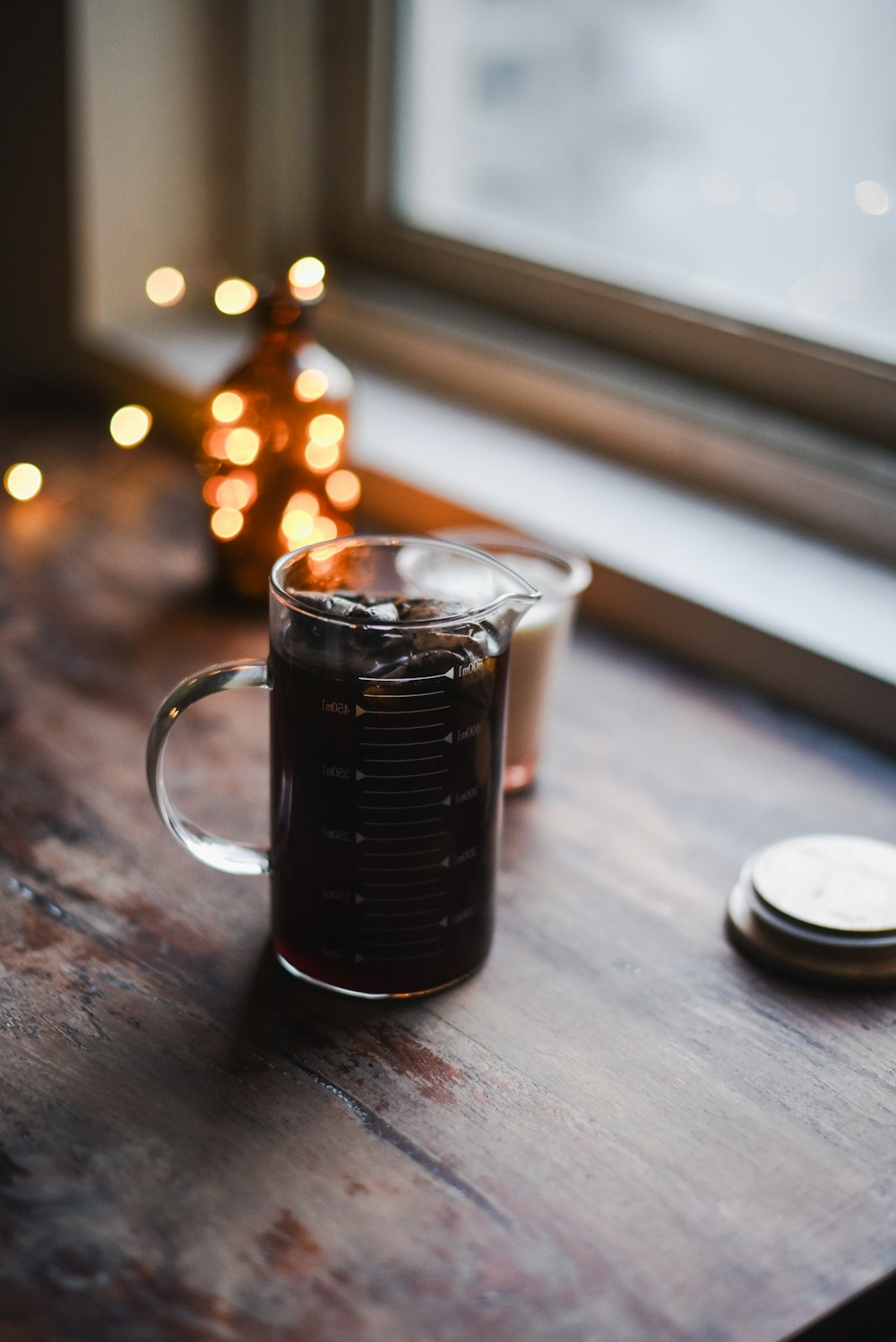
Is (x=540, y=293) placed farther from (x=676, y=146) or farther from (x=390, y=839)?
(x=390, y=839)

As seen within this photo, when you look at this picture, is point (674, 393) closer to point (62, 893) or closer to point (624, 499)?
point (624, 499)

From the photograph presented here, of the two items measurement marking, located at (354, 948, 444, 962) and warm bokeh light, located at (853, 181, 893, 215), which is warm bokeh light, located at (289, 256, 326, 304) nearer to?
warm bokeh light, located at (853, 181, 893, 215)

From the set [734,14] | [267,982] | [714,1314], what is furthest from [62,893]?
[734,14]

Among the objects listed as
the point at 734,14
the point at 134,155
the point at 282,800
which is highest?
the point at 734,14

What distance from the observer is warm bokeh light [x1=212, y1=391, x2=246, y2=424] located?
102cm

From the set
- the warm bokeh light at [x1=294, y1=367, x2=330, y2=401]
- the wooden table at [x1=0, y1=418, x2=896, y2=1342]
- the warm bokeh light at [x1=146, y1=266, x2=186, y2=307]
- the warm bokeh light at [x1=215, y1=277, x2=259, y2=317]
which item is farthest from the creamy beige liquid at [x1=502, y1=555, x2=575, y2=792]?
the warm bokeh light at [x1=146, y1=266, x2=186, y2=307]

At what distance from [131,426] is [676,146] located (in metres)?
0.63

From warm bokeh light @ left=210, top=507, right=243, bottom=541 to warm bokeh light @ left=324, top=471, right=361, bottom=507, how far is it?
0.07 m

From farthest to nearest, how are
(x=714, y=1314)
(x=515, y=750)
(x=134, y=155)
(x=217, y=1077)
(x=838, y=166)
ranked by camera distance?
(x=134, y=155), (x=838, y=166), (x=515, y=750), (x=217, y=1077), (x=714, y=1314)

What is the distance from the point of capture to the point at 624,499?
3.93 ft

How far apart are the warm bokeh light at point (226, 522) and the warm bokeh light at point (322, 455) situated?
69 mm

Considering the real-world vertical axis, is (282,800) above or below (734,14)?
below

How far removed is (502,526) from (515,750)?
0.37m

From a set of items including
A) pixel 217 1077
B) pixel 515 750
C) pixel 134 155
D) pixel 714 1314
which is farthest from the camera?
pixel 134 155
